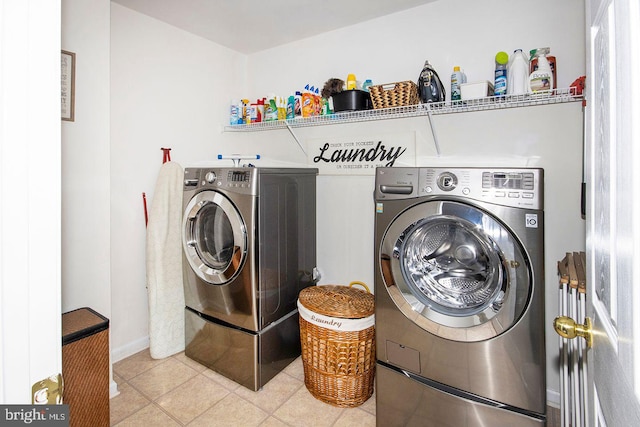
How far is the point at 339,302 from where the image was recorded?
80.7 inches

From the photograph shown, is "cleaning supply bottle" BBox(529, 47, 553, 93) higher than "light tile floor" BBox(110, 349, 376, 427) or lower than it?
higher

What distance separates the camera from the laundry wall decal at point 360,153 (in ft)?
7.84

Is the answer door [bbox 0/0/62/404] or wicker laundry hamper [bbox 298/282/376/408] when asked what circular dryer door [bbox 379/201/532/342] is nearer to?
wicker laundry hamper [bbox 298/282/376/408]

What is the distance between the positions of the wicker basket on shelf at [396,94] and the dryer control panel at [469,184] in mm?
631

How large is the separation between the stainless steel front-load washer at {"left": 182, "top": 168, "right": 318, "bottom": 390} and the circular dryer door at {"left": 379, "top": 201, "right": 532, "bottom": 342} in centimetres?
80

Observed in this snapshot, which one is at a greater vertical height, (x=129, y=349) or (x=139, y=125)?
(x=139, y=125)

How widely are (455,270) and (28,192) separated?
1575mm

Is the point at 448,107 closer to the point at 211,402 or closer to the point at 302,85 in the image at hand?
the point at 302,85

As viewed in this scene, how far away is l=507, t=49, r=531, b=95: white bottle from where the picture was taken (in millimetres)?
1818

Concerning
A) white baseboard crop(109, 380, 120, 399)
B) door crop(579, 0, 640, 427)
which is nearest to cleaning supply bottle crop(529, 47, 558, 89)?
door crop(579, 0, 640, 427)

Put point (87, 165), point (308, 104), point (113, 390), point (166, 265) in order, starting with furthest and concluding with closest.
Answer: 1. point (308, 104)
2. point (166, 265)
3. point (113, 390)
4. point (87, 165)

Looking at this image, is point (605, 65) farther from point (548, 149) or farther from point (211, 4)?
point (211, 4)

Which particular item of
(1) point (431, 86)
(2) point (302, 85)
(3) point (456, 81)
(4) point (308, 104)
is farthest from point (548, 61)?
(2) point (302, 85)

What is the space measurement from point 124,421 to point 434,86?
8.37 ft
